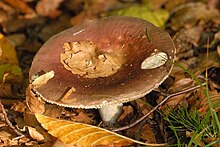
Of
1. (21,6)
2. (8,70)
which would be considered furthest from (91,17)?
(8,70)

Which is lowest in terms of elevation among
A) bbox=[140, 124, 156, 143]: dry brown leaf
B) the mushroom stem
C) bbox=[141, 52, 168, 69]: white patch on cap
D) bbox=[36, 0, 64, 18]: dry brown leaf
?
bbox=[140, 124, 156, 143]: dry brown leaf

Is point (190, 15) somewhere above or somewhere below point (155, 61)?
below

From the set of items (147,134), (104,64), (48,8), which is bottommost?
(147,134)

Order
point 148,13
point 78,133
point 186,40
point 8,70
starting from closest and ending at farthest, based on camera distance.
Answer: point 78,133 < point 8,70 < point 186,40 < point 148,13

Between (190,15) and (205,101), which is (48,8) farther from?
(205,101)

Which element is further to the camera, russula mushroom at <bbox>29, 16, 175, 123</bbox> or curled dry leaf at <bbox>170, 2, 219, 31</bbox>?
curled dry leaf at <bbox>170, 2, 219, 31</bbox>

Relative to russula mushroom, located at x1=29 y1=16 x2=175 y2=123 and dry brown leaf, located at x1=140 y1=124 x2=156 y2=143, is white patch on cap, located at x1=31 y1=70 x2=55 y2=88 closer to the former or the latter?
russula mushroom, located at x1=29 y1=16 x2=175 y2=123

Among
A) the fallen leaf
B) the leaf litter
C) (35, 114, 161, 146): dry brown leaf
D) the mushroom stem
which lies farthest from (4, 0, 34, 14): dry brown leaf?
(35, 114, 161, 146): dry brown leaf
